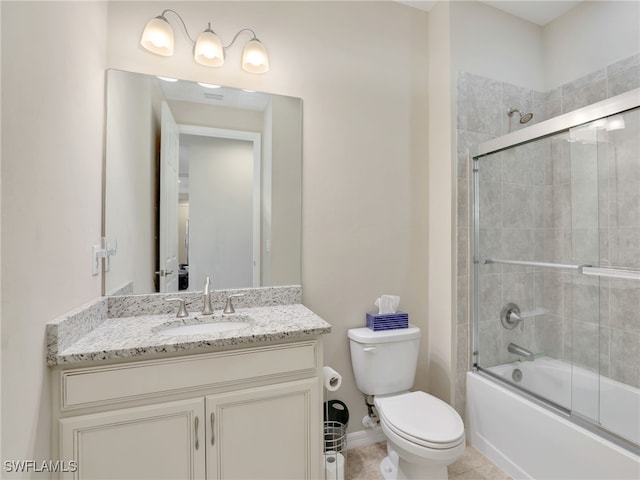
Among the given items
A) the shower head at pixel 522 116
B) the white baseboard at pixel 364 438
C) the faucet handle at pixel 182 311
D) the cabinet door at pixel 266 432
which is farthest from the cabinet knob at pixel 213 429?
the shower head at pixel 522 116

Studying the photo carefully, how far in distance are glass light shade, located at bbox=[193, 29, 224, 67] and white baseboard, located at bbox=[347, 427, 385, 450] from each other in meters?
2.22

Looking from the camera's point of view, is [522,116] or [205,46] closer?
[205,46]

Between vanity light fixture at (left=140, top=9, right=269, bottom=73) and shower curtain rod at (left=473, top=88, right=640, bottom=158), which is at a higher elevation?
vanity light fixture at (left=140, top=9, right=269, bottom=73)

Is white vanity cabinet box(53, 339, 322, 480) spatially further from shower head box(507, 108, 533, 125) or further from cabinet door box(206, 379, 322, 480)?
shower head box(507, 108, 533, 125)

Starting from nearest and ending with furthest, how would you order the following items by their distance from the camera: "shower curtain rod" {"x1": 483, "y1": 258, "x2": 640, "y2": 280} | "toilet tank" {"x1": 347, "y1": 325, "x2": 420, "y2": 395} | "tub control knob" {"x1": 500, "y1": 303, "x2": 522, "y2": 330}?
"shower curtain rod" {"x1": 483, "y1": 258, "x2": 640, "y2": 280}, "toilet tank" {"x1": 347, "y1": 325, "x2": 420, "y2": 395}, "tub control knob" {"x1": 500, "y1": 303, "x2": 522, "y2": 330}

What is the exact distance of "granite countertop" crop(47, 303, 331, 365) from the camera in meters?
1.09

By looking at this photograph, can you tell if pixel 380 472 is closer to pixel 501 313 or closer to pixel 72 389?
pixel 501 313

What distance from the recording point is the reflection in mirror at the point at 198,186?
158 cm

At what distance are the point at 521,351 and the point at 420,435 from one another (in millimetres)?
1045

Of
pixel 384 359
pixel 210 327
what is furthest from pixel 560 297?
pixel 210 327

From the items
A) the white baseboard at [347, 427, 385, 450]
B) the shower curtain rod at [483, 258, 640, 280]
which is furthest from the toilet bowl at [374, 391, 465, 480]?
the shower curtain rod at [483, 258, 640, 280]

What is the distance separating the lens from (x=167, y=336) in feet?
4.09

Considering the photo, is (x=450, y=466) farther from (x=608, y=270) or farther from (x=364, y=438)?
(x=608, y=270)

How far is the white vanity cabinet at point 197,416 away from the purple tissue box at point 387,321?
572mm
